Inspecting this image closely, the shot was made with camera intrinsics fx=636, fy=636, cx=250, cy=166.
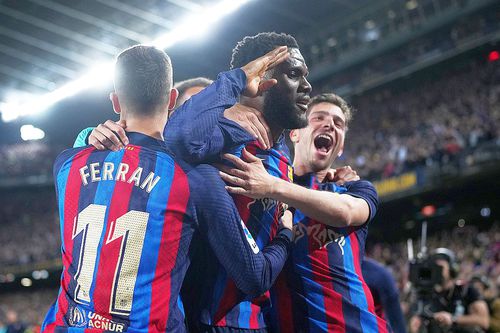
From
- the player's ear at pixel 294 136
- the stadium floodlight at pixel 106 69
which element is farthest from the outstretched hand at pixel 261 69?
the stadium floodlight at pixel 106 69

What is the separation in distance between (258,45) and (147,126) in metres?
0.66

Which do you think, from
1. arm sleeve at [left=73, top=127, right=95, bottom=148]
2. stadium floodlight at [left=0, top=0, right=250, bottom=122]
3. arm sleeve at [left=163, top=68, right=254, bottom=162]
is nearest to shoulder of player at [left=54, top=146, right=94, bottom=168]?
arm sleeve at [left=73, top=127, right=95, bottom=148]

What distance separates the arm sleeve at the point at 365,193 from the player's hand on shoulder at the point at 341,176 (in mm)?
117

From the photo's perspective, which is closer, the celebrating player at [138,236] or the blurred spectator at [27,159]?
the celebrating player at [138,236]

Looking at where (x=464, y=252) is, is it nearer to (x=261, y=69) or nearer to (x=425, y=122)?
(x=425, y=122)

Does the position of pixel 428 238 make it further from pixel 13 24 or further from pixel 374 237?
pixel 13 24

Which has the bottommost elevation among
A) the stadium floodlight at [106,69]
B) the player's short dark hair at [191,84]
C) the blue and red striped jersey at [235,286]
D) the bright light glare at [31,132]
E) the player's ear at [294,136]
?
the blue and red striped jersey at [235,286]

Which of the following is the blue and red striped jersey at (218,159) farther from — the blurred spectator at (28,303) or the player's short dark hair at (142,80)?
the blurred spectator at (28,303)

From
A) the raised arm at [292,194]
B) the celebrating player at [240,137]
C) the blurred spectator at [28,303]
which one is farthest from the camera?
the blurred spectator at [28,303]

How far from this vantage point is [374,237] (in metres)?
21.4

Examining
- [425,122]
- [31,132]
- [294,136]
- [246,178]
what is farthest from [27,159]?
[246,178]

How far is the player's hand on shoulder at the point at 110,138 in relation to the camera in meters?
2.43

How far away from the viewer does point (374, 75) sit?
909 inches

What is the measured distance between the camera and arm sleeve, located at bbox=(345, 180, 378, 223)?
3.07 m
